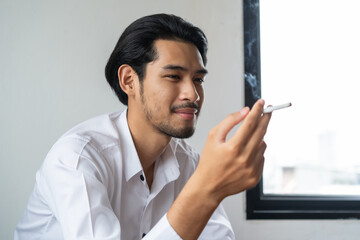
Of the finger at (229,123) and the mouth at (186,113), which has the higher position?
the finger at (229,123)

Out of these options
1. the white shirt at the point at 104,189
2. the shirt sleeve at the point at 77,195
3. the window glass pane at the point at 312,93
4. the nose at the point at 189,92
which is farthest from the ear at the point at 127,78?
the window glass pane at the point at 312,93

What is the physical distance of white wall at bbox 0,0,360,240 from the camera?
5.44ft

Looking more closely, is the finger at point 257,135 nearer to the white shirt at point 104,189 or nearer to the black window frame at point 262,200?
the white shirt at point 104,189

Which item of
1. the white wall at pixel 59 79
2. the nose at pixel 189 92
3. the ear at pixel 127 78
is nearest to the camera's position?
the nose at pixel 189 92

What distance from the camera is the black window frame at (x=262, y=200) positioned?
1.79 metres

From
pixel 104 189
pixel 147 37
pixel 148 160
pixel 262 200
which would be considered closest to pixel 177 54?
pixel 147 37

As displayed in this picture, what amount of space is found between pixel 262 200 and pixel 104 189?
1147 mm

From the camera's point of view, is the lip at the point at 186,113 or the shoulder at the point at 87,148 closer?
the shoulder at the point at 87,148

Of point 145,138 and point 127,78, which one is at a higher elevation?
point 127,78

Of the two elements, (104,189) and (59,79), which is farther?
(59,79)

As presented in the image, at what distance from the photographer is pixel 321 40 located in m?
1.93

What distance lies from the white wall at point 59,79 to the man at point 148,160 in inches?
14.3

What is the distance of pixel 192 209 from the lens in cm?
73

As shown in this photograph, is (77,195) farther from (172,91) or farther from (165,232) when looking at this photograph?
(172,91)
